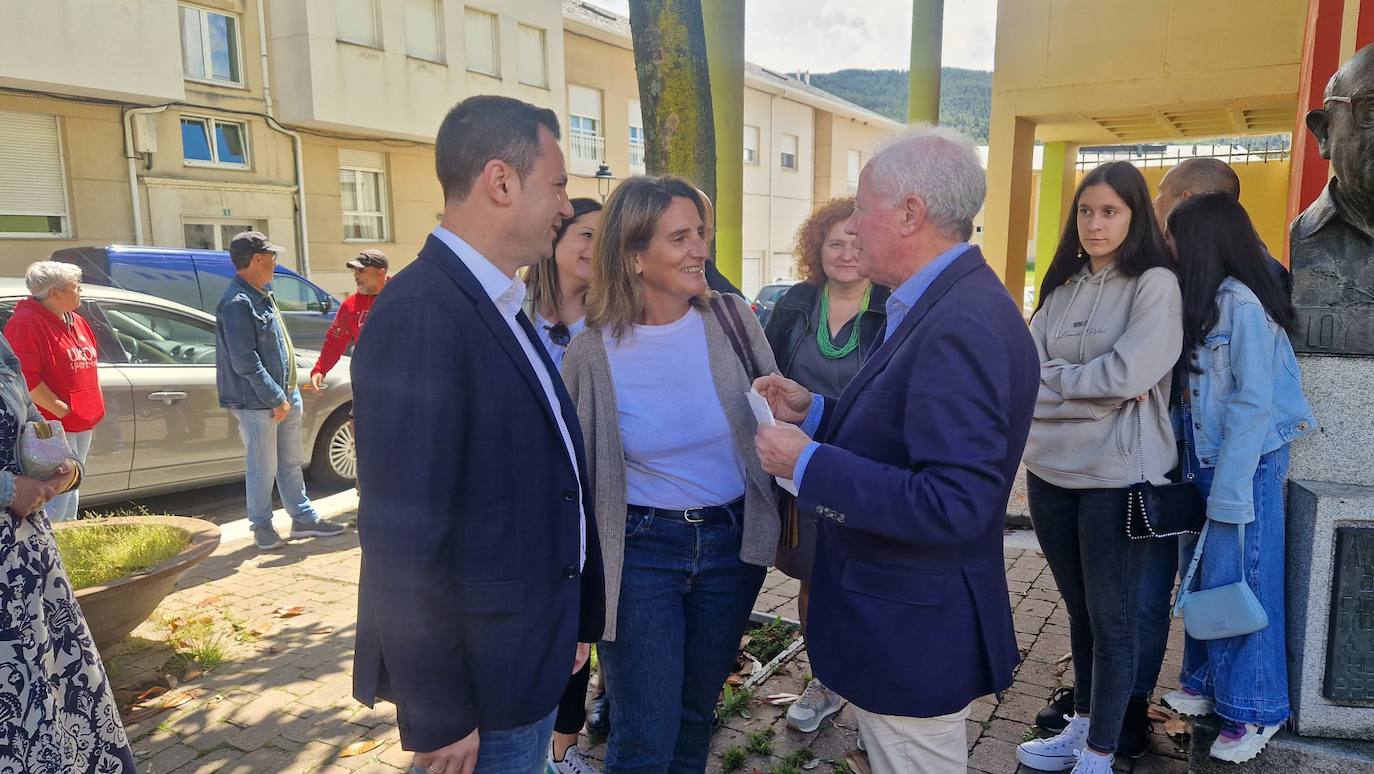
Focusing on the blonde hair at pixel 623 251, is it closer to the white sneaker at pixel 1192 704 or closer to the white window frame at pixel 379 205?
the white sneaker at pixel 1192 704

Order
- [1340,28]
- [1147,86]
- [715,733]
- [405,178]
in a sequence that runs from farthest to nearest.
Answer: [405,178]
[1147,86]
[1340,28]
[715,733]

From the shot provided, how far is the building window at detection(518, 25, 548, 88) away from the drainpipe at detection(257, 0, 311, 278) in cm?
599

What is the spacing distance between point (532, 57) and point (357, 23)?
4714 millimetres

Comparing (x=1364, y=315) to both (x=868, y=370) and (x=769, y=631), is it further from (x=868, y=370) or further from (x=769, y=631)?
(x=769, y=631)

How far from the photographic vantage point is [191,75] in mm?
16531

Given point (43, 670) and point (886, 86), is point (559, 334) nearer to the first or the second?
point (43, 670)

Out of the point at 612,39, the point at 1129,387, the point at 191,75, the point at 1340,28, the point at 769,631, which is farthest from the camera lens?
the point at 612,39

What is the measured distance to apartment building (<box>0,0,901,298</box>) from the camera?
1437 centimetres

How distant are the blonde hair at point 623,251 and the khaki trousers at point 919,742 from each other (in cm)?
129

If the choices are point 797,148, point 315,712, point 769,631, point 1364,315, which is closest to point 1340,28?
point 1364,315

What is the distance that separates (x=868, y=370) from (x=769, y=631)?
2.72 meters

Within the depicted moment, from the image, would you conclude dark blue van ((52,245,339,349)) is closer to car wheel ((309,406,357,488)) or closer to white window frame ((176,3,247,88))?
car wheel ((309,406,357,488))

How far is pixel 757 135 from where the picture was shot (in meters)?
30.1

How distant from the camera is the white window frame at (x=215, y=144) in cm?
1638
